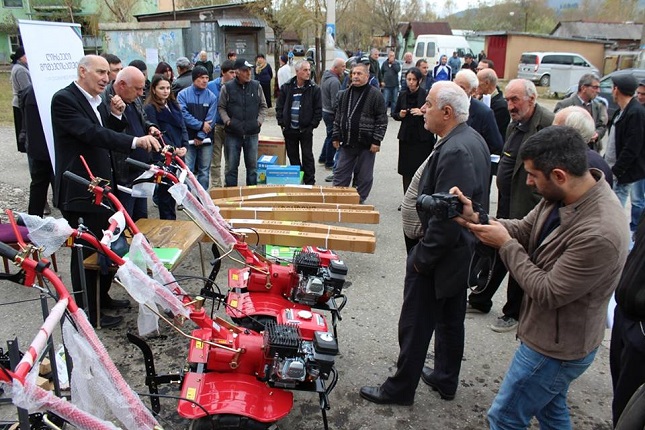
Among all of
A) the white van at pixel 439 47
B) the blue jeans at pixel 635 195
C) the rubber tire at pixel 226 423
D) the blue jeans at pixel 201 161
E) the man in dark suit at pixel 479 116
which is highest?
the white van at pixel 439 47

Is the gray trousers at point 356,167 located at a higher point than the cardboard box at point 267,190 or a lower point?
higher

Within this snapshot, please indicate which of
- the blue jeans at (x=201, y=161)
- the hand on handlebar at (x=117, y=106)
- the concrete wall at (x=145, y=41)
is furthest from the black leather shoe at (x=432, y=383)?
the concrete wall at (x=145, y=41)

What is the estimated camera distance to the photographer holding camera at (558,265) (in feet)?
6.68

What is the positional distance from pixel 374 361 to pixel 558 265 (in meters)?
1.95

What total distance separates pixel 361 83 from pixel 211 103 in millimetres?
2152

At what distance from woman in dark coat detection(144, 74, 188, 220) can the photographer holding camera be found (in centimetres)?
418

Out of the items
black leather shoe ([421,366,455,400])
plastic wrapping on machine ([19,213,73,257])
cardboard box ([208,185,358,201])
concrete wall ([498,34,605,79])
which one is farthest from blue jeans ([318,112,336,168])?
concrete wall ([498,34,605,79])

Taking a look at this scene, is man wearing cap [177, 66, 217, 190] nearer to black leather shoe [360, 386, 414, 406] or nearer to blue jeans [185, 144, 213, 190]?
blue jeans [185, 144, 213, 190]

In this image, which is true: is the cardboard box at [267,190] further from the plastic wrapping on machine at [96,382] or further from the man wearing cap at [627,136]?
the plastic wrapping on machine at [96,382]

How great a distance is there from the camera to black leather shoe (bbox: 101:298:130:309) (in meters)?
4.25

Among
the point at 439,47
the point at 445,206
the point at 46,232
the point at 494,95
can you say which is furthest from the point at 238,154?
the point at 439,47

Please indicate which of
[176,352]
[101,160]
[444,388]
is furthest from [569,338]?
[101,160]

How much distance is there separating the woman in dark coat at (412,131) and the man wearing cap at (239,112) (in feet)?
6.71

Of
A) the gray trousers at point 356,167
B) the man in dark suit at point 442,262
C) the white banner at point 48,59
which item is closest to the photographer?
the man in dark suit at point 442,262
